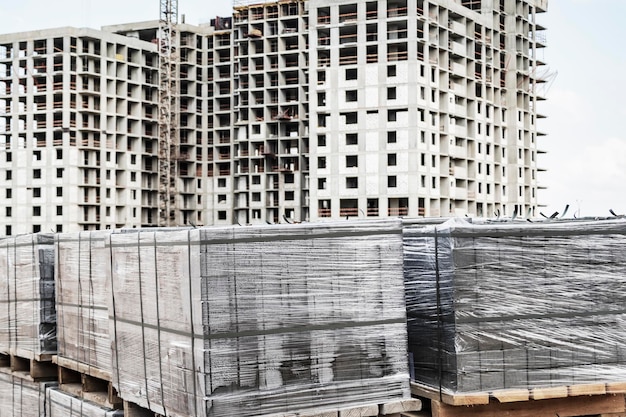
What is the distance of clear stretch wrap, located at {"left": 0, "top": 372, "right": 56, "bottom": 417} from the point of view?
913 cm

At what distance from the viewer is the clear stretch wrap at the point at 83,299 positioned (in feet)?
26.2

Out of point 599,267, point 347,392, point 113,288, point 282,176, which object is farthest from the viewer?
point 282,176

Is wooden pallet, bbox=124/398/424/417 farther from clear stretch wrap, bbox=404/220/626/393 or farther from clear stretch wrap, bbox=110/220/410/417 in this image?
clear stretch wrap, bbox=404/220/626/393

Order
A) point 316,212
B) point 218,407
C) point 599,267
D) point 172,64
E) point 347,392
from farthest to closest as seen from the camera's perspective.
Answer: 1. point 172,64
2. point 316,212
3. point 599,267
4. point 347,392
5. point 218,407

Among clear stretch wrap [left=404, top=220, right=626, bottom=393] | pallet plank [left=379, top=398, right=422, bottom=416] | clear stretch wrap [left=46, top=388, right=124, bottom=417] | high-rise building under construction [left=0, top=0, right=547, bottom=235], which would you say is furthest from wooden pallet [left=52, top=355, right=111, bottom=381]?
high-rise building under construction [left=0, top=0, right=547, bottom=235]

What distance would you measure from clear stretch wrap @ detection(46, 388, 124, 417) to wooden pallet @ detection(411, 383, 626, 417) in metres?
2.86

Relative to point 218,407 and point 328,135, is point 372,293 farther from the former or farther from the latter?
point 328,135

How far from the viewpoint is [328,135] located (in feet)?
153

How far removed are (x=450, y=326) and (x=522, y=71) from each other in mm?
54475

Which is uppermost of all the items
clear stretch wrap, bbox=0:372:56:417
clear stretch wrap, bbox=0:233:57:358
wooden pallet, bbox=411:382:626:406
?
clear stretch wrap, bbox=0:233:57:358

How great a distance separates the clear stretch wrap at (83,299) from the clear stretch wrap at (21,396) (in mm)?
597

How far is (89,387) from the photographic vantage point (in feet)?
27.3

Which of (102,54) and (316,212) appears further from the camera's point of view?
(102,54)

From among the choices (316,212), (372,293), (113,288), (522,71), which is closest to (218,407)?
(372,293)
